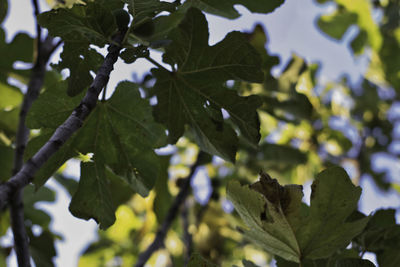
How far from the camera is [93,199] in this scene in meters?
1.17

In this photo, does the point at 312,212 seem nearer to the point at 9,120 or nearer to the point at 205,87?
the point at 205,87

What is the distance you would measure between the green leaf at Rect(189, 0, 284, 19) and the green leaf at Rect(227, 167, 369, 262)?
50 cm

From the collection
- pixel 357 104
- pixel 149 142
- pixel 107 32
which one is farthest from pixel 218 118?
pixel 357 104

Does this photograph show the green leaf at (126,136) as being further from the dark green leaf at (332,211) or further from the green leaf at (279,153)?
the green leaf at (279,153)

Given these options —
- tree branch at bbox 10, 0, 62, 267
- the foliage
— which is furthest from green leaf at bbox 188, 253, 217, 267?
tree branch at bbox 10, 0, 62, 267

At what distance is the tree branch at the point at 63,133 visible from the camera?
690 millimetres

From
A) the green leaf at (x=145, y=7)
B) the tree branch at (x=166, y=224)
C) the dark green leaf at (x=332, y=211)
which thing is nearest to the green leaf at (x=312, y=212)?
the dark green leaf at (x=332, y=211)

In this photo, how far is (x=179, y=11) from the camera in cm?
110

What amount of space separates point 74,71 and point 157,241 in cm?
91

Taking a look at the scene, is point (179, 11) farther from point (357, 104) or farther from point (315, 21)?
point (357, 104)

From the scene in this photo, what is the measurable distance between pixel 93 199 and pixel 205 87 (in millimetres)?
404

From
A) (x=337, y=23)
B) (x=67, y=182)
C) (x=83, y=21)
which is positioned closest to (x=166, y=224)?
(x=67, y=182)

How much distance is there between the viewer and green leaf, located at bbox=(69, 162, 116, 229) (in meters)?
1.16

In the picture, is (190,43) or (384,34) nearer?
(190,43)
